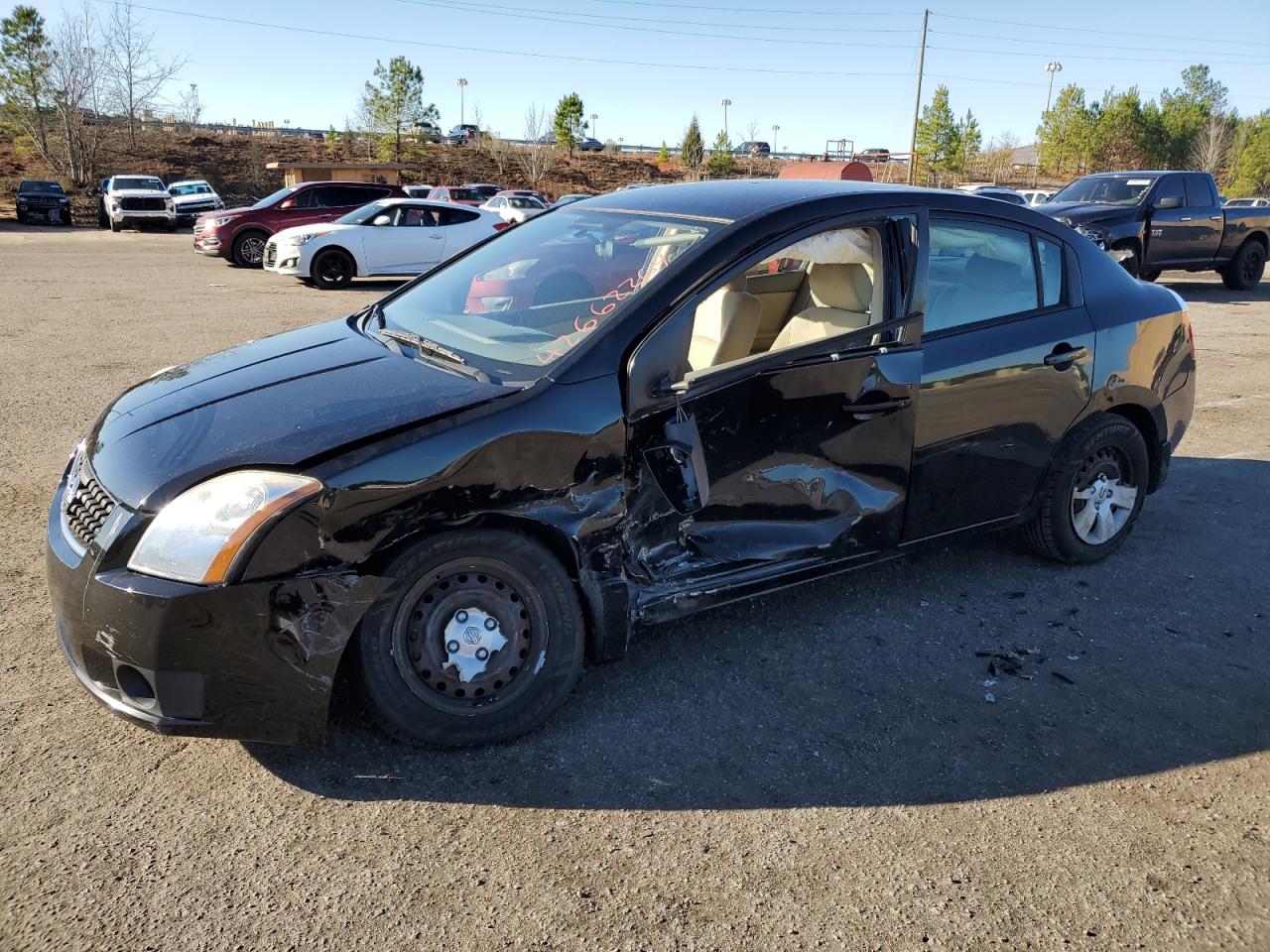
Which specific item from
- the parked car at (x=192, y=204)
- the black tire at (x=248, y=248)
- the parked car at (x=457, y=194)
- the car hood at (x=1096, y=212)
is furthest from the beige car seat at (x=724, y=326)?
the parked car at (x=192, y=204)

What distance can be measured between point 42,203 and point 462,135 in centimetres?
4988

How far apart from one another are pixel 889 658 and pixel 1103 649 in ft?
2.97

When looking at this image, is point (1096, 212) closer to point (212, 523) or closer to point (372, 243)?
point (372, 243)

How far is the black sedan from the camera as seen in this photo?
273cm

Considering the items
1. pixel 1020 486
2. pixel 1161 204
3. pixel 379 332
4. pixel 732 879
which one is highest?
pixel 1161 204

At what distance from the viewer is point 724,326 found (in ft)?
11.7

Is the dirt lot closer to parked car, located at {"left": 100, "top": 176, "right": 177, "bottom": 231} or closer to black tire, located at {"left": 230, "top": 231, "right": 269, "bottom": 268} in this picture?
black tire, located at {"left": 230, "top": 231, "right": 269, "bottom": 268}

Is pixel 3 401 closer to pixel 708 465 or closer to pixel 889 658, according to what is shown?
pixel 708 465

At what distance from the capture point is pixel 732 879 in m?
2.57

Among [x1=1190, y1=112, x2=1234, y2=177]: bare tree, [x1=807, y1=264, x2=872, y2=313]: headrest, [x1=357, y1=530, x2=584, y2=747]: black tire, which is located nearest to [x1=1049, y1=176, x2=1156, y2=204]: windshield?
[x1=807, y1=264, x2=872, y2=313]: headrest

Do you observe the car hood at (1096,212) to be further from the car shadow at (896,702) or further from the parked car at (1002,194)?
the car shadow at (896,702)

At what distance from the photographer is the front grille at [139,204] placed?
3086cm

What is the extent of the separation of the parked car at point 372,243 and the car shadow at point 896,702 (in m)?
13.5

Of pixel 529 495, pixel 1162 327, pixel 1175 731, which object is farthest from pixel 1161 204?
pixel 529 495
